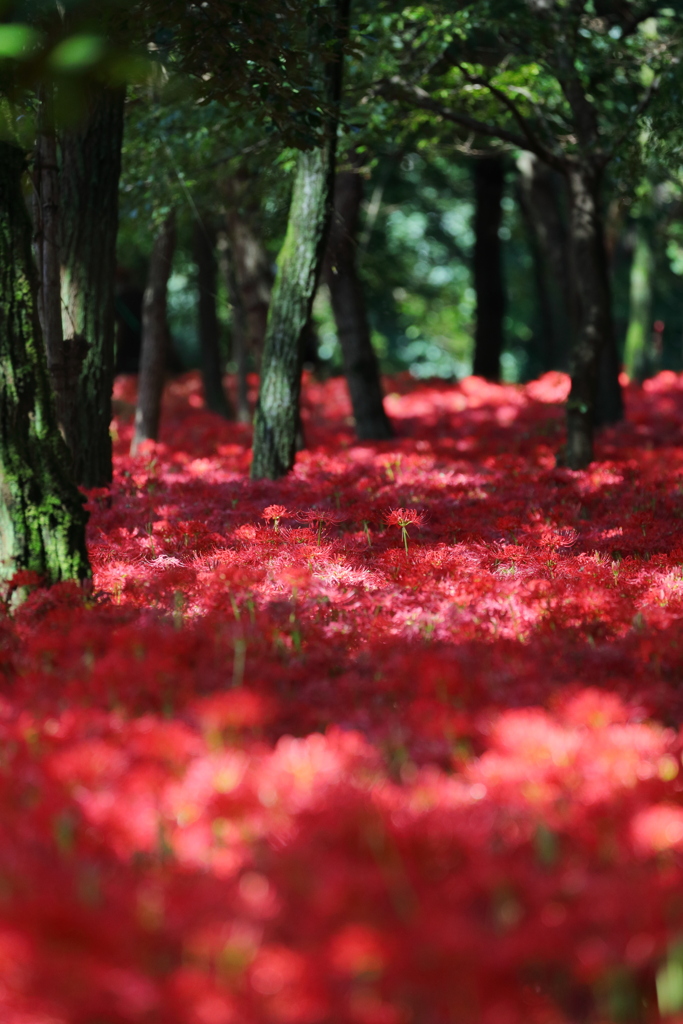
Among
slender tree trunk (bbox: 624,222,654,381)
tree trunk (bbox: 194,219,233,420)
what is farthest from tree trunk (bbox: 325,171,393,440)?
slender tree trunk (bbox: 624,222,654,381)

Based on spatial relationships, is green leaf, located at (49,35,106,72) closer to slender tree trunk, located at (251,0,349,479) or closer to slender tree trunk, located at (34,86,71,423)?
slender tree trunk, located at (34,86,71,423)

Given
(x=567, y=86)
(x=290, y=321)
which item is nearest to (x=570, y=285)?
(x=567, y=86)

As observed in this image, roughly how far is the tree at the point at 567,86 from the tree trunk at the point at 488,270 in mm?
5204

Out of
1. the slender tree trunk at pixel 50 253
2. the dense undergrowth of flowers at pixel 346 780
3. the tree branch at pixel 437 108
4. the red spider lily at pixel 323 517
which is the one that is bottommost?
the dense undergrowth of flowers at pixel 346 780

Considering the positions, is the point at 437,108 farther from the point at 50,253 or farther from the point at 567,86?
the point at 50,253

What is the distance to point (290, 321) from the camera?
8727 mm

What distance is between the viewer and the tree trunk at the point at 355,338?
11.7 m

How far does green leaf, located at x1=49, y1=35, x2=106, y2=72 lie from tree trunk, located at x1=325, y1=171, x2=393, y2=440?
764 centimetres

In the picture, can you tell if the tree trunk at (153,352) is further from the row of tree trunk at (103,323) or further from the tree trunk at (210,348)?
the tree trunk at (210,348)

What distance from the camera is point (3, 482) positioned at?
16.7 feet

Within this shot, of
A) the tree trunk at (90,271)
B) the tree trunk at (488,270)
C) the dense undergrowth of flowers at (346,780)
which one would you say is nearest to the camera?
the dense undergrowth of flowers at (346,780)

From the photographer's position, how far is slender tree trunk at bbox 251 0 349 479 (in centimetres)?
849

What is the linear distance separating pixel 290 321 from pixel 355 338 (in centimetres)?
322

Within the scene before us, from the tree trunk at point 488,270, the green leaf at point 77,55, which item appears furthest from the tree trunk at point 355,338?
the green leaf at point 77,55
